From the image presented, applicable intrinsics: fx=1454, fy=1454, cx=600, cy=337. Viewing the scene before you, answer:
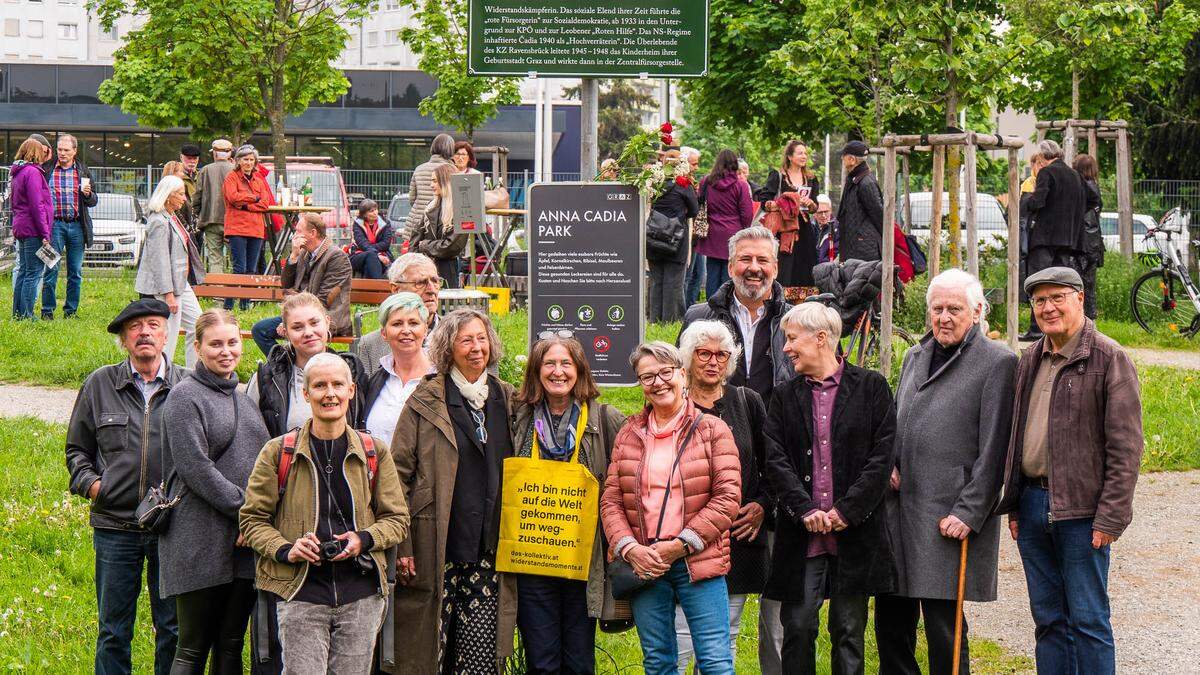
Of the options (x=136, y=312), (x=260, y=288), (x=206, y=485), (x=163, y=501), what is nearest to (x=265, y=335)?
(x=260, y=288)

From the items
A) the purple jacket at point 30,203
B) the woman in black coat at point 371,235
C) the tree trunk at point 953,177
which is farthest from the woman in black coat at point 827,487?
the purple jacket at point 30,203

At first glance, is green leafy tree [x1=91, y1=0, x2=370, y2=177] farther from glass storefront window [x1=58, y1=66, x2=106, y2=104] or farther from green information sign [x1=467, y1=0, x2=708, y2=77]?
glass storefront window [x1=58, y1=66, x2=106, y2=104]

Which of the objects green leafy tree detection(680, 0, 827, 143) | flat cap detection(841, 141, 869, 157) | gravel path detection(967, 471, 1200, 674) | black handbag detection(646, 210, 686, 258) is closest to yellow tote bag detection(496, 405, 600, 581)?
gravel path detection(967, 471, 1200, 674)

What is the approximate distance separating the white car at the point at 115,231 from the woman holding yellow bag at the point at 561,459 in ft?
62.7

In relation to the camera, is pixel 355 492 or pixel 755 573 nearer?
pixel 355 492

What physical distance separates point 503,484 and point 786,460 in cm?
A: 126

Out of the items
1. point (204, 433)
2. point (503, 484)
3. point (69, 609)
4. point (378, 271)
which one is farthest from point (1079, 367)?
point (378, 271)

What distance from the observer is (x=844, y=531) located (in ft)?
21.0

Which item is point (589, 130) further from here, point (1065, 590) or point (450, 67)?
point (450, 67)

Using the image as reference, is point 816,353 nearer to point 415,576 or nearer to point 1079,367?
point 1079,367

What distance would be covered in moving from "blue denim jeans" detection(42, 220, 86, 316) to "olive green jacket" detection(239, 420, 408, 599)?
11000 mm

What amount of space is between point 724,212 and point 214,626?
9.65m

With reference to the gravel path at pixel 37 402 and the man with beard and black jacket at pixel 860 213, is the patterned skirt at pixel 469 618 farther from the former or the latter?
the man with beard and black jacket at pixel 860 213

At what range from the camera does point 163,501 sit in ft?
20.9
